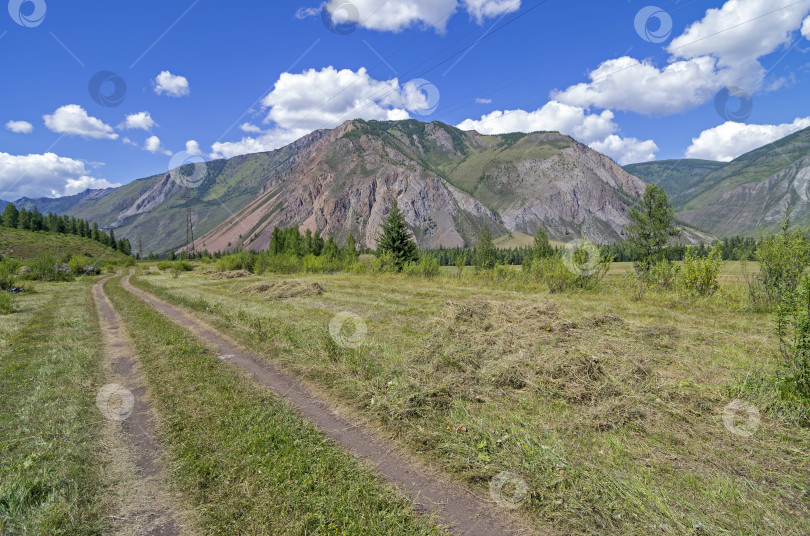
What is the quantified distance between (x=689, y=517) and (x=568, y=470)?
3.97 ft

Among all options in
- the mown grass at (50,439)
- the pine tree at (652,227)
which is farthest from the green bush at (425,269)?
the mown grass at (50,439)

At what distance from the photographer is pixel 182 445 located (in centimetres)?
576

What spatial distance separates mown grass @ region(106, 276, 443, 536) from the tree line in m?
167

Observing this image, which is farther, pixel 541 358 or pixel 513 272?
pixel 513 272

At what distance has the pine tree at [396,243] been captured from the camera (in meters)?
41.2

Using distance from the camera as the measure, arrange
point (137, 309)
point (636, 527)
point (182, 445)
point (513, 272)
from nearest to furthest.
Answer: point (636, 527) → point (182, 445) → point (137, 309) → point (513, 272)

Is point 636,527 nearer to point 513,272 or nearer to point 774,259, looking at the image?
point 774,259

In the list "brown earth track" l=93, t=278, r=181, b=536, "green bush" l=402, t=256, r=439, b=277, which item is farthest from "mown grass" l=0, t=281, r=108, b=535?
"green bush" l=402, t=256, r=439, b=277

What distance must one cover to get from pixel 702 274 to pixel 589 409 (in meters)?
15.2

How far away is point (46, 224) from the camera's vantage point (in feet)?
435

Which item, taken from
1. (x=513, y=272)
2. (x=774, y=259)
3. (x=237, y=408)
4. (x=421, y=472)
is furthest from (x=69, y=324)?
(x=774, y=259)

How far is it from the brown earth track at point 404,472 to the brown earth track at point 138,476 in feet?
7.67

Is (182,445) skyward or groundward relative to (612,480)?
groundward

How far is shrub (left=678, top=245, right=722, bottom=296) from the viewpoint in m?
16.1
